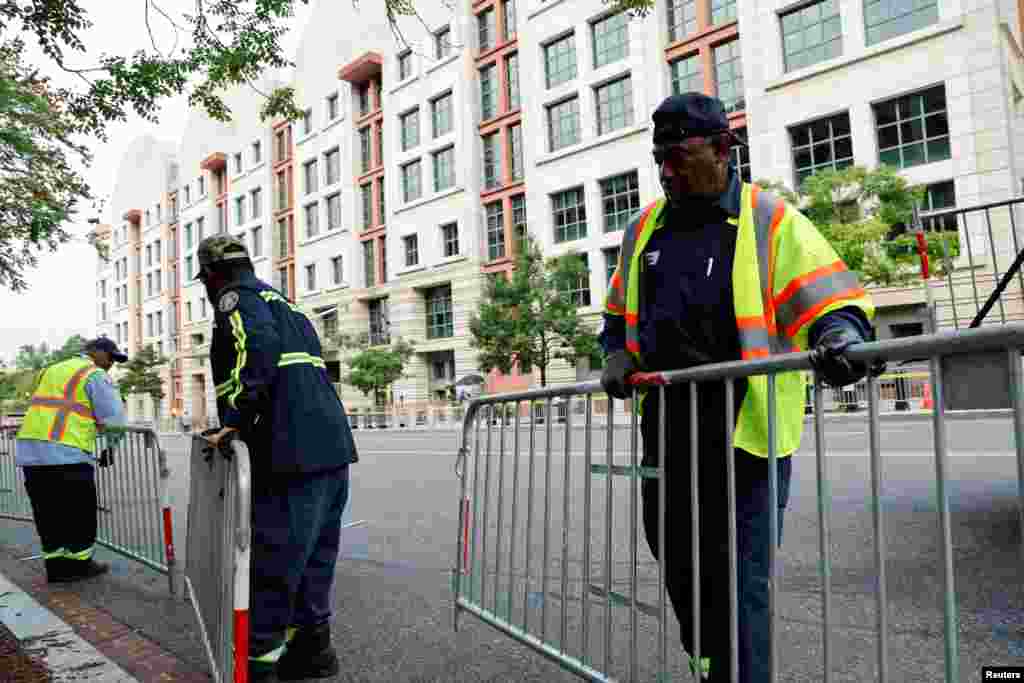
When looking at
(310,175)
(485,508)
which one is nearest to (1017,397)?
(485,508)

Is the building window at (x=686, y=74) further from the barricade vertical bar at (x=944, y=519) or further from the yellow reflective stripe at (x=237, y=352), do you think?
the barricade vertical bar at (x=944, y=519)

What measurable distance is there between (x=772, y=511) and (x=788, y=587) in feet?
7.60

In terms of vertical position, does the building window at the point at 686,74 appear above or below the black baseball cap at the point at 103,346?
above

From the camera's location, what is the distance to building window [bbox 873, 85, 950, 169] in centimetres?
2272

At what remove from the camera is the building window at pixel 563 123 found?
108 feet

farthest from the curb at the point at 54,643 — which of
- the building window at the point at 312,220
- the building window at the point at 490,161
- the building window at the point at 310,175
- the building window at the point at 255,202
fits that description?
the building window at the point at 255,202

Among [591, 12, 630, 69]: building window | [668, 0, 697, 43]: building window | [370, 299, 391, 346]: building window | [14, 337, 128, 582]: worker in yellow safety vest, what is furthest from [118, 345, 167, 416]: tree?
[14, 337, 128, 582]: worker in yellow safety vest

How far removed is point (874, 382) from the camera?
6.39 feet

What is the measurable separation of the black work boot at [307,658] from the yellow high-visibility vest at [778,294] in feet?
7.07

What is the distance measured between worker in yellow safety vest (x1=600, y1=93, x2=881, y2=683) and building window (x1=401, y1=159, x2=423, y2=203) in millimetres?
37891

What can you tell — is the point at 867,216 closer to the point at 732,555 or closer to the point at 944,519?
the point at 732,555

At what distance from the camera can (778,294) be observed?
2318mm

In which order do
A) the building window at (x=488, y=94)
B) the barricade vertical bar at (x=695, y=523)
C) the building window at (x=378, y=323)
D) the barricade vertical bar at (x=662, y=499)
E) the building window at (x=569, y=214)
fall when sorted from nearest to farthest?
the barricade vertical bar at (x=695, y=523)
the barricade vertical bar at (x=662, y=499)
the building window at (x=569, y=214)
the building window at (x=488, y=94)
the building window at (x=378, y=323)

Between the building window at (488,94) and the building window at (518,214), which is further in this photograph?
the building window at (488,94)
